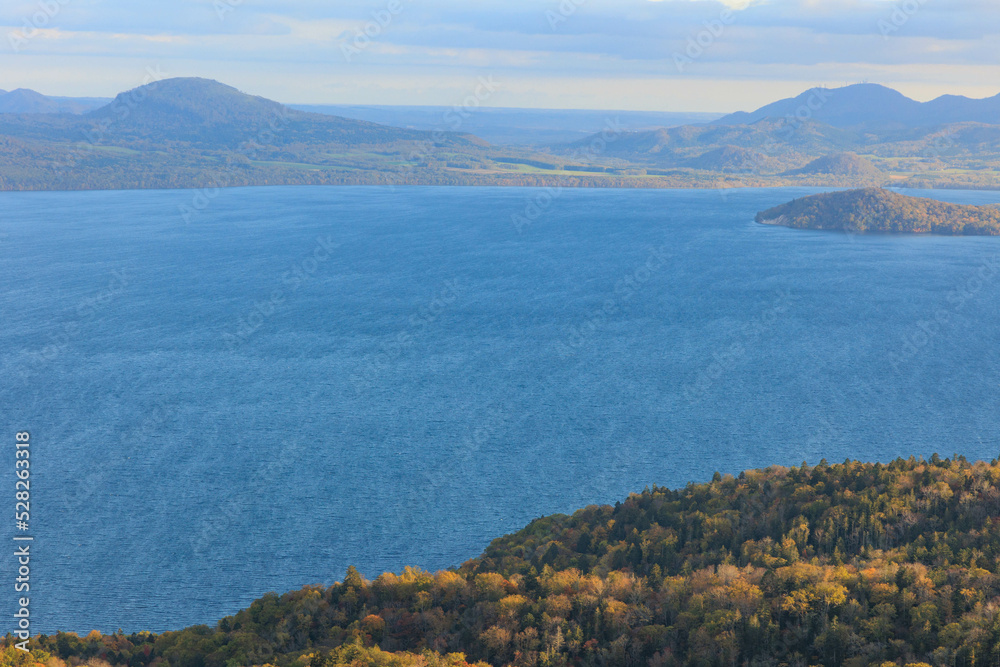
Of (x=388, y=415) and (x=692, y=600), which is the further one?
(x=388, y=415)

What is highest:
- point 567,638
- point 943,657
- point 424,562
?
point 943,657

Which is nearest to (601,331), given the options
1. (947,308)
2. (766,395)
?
(766,395)

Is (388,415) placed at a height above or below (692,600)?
below

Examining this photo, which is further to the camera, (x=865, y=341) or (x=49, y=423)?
(x=865, y=341)

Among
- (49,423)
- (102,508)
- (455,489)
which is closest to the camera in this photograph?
(102,508)

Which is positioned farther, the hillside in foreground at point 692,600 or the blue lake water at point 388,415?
the blue lake water at point 388,415

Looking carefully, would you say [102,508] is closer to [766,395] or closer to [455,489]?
[455,489]

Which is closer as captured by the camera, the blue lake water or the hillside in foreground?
the hillside in foreground

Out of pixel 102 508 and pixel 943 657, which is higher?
pixel 943 657
